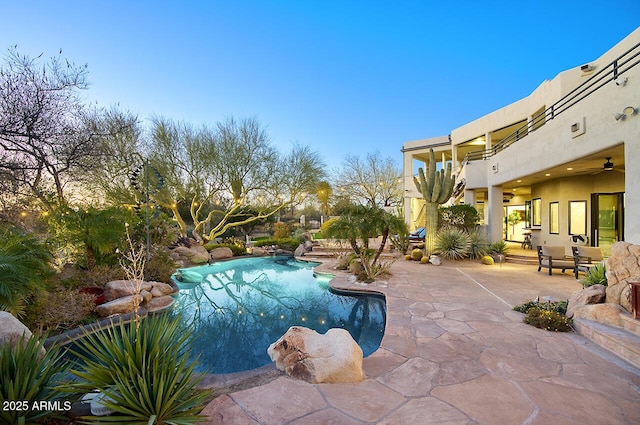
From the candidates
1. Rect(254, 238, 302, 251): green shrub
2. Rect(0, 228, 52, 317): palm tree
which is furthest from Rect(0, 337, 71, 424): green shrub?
Rect(254, 238, 302, 251): green shrub

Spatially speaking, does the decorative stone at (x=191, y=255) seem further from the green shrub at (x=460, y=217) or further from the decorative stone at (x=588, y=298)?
the decorative stone at (x=588, y=298)

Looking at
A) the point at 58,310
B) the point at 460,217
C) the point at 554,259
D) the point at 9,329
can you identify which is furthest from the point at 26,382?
the point at 460,217

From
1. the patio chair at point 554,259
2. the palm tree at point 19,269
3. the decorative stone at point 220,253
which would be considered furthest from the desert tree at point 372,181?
the palm tree at point 19,269

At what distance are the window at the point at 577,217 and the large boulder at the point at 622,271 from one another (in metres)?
7.78

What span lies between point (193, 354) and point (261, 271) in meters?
8.06

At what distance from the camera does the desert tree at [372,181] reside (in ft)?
88.8

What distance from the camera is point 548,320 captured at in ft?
15.9

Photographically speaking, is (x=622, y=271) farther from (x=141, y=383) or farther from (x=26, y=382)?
A: (x=26, y=382)

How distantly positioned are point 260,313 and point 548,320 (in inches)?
229

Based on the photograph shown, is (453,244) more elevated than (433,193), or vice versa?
(433,193)

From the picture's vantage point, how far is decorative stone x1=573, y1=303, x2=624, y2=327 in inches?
177

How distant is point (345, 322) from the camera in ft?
20.6

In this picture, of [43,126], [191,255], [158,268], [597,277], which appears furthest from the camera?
[191,255]

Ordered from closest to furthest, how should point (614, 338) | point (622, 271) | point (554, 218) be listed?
point (614, 338)
point (622, 271)
point (554, 218)
